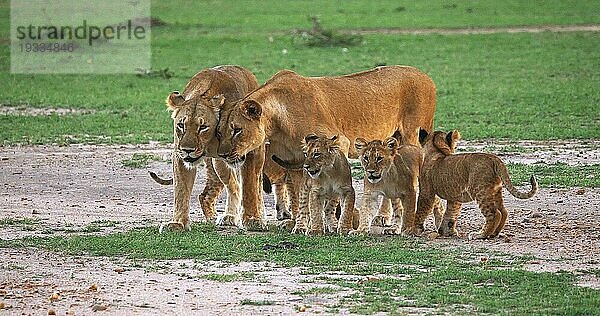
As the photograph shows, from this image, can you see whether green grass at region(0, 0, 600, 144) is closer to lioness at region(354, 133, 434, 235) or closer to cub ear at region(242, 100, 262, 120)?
lioness at region(354, 133, 434, 235)

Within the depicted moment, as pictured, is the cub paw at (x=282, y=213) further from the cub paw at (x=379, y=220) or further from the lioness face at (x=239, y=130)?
the lioness face at (x=239, y=130)

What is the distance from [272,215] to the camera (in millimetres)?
10938

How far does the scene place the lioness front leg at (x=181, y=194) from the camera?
979 centimetres

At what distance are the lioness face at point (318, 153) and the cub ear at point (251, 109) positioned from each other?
390 mm

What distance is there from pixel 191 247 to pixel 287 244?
66cm

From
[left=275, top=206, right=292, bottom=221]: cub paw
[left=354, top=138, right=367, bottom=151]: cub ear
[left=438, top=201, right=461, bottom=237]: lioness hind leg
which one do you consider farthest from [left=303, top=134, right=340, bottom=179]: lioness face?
[left=275, top=206, right=292, bottom=221]: cub paw

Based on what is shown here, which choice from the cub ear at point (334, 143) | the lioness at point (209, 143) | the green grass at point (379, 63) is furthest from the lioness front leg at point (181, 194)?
the green grass at point (379, 63)

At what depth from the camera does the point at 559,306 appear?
23.3ft

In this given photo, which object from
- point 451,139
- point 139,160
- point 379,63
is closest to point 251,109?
point 451,139

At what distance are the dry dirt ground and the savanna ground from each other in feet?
0.06

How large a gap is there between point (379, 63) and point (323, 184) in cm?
1472

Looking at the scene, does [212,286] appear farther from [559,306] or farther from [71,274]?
[559,306]

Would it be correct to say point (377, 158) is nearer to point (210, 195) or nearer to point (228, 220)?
point (228, 220)

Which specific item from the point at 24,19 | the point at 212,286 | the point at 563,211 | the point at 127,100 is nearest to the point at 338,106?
the point at 563,211
